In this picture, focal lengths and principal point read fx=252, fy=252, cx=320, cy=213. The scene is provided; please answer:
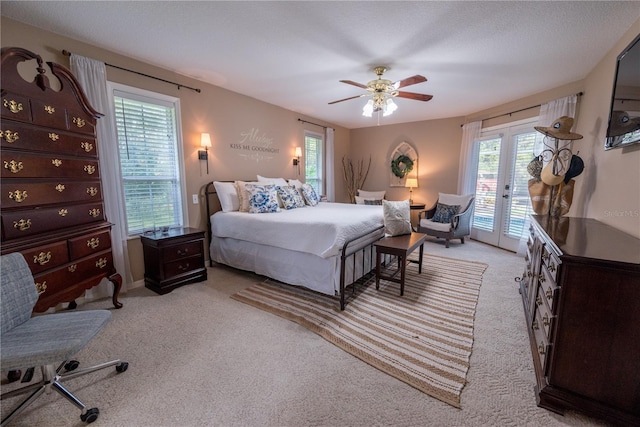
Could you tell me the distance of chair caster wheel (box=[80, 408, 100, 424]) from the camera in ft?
4.53

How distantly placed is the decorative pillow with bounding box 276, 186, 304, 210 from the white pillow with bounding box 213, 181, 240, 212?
64 centimetres

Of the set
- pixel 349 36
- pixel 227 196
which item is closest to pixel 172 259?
pixel 227 196

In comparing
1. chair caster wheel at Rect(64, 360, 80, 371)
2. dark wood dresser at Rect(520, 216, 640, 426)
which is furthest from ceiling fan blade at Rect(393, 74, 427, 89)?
chair caster wheel at Rect(64, 360, 80, 371)

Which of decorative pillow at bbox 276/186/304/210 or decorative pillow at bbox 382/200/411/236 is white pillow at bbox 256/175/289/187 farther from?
decorative pillow at bbox 382/200/411/236

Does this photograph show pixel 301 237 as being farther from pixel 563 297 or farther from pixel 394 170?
pixel 394 170

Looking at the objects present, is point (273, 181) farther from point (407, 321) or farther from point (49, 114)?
point (407, 321)

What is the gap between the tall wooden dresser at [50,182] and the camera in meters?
1.65

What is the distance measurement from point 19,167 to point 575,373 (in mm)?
3632

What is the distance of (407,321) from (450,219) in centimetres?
315

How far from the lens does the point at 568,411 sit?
4.74 feet

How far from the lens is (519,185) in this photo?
422 centimetres

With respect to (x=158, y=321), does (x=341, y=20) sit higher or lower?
higher

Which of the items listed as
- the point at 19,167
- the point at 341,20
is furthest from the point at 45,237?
the point at 341,20

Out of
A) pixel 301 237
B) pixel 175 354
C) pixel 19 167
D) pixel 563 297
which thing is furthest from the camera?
pixel 301 237
